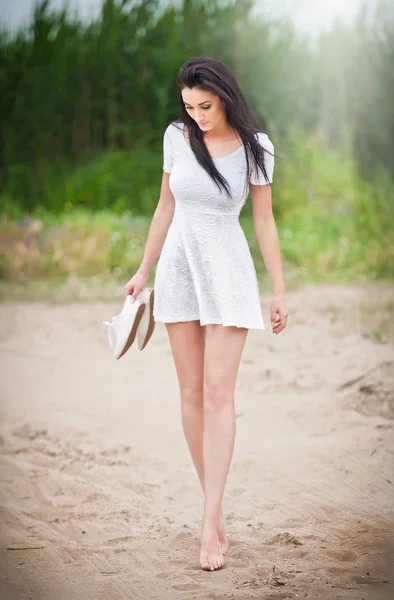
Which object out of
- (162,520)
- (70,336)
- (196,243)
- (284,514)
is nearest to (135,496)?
(162,520)

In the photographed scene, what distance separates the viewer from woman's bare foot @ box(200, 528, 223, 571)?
9.65ft

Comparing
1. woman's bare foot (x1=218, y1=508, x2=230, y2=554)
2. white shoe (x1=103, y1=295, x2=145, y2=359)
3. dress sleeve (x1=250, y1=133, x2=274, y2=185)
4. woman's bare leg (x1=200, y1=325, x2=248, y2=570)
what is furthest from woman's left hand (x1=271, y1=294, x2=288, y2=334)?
woman's bare foot (x1=218, y1=508, x2=230, y2=554)

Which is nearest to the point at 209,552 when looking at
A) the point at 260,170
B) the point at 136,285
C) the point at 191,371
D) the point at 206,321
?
the point at 191,371

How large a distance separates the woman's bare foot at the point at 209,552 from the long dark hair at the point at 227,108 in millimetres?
1108

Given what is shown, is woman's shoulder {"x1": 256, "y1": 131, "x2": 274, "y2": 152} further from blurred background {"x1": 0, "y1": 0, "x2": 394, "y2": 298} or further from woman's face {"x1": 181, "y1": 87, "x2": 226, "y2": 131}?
blurred background {"x1": 0, "y1": 0, "x2": 394, "y2": 298}

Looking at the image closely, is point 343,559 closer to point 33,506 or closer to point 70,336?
point 33,506

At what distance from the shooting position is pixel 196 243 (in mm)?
2887

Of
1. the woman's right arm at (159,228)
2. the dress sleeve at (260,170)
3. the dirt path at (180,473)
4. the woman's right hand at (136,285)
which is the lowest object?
the dirt path at (180,473)

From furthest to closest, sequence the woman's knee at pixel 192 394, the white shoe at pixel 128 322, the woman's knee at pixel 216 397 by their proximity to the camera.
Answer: the white shoe at pixel 128 322 → the woman's knee at pixel 192 394 → the woman's knee at pixel 216 397

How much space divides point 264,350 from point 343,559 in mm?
3186

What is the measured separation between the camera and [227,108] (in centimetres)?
286

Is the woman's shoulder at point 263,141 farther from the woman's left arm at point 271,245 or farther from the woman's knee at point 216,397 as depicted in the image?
the woman's knee at point 216,397

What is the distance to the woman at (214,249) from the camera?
9.30ft

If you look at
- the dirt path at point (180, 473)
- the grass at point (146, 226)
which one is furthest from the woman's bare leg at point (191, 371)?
the grass at point (146, 226)
